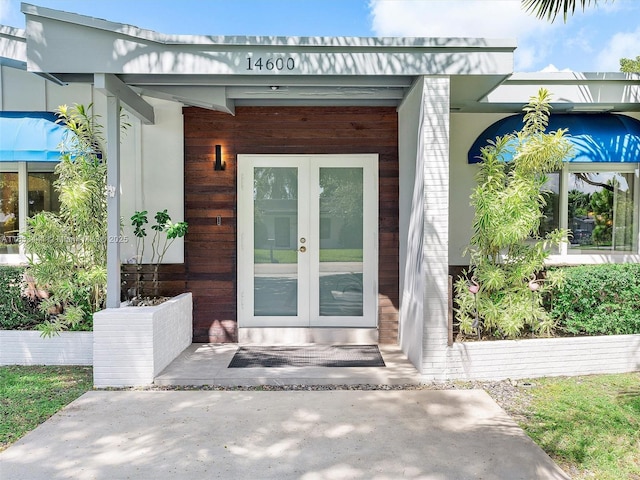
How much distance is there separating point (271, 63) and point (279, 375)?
12.3 feet

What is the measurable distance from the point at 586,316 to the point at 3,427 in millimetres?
6810

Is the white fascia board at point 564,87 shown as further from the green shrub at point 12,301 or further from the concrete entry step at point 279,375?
the green shrub at point 12,301

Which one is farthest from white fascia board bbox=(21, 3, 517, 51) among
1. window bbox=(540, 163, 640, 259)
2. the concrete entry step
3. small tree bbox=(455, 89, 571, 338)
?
Result: the concrete entry step

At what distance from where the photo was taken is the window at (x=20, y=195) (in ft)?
24.9

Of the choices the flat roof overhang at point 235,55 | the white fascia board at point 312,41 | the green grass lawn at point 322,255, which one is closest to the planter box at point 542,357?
the green grass lawn at point 322,255

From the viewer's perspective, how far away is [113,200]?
5.88 m

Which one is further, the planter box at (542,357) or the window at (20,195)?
the window at (20,195)

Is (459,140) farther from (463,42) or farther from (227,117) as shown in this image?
(227,117)

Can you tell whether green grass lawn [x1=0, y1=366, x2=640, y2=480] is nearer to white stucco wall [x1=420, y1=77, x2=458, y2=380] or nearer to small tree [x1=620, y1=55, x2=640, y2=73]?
white stucco wall [x1=420, y1=77, x2=458, y2=380]

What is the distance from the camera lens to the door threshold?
24.3ft

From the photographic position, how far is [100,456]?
13.1ft

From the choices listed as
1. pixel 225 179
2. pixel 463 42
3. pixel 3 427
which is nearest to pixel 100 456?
pixel 3 427

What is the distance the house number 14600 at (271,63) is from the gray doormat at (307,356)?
147 inches

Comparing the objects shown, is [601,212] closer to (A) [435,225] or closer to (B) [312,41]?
(A) [435,225]
